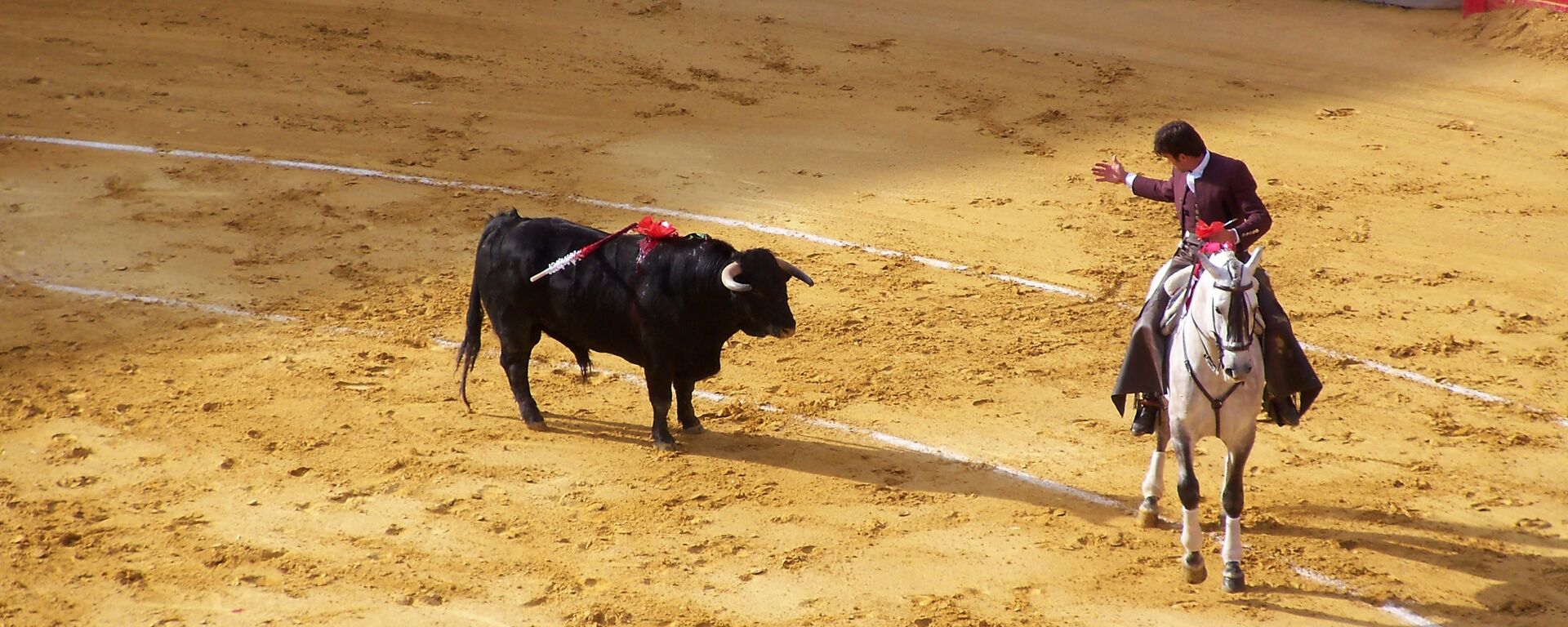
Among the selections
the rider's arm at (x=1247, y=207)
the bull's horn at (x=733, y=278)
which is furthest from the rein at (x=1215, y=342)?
the bull's horn at (x=733, y=278)

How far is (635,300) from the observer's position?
26.0 feet

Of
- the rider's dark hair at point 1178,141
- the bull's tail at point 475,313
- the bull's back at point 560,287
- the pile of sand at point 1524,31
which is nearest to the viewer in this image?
the rider's dark hair at point 1178,141

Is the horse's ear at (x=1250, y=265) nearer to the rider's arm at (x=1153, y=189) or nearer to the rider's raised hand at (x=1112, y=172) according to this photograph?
the rider's arm at (x=1153, y=189)

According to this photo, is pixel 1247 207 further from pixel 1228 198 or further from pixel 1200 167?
→ pixel 1200 167

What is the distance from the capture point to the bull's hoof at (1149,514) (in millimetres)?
7254

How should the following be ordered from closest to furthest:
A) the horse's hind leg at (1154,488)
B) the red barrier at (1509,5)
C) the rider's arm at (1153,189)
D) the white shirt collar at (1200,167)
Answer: the white shirt collar at (1200,167)
the rider's arm at (1153,189)
the horse's hind leg at (1154,488)
the red barrier at (1509,5)

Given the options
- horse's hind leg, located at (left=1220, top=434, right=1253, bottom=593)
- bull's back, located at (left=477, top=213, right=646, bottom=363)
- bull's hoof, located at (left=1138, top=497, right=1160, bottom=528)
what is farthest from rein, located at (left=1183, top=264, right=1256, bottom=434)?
bull's back, located at (left=477, top=213, right=646, bottom=363)

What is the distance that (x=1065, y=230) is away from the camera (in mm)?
11469

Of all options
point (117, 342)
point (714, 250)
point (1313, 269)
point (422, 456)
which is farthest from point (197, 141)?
point (1313, 269)

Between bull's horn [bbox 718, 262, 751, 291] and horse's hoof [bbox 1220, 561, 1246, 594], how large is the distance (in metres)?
2.70

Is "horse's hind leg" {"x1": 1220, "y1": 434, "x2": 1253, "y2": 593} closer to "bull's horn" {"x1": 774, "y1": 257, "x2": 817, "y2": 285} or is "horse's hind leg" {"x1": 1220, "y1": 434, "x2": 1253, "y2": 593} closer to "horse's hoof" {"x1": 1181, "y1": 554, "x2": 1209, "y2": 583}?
"horse's hoof" {"x1": 1181, "y1": 554, "x2": 1209, "y2": 583}

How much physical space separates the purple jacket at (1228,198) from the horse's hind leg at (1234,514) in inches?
36.6

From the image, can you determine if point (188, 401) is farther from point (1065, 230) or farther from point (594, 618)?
point (1065, 230)

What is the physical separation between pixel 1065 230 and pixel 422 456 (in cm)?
556
